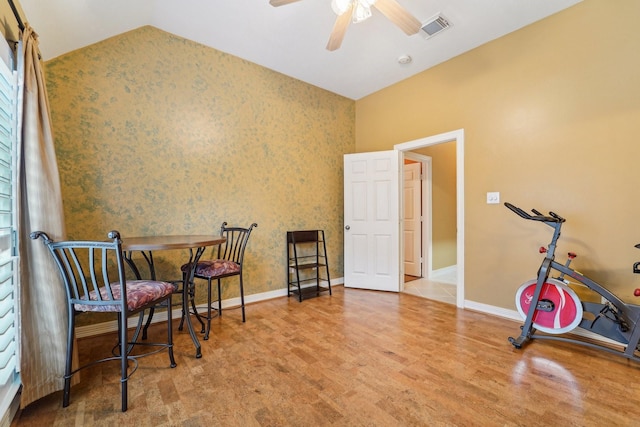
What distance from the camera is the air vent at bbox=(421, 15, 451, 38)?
8.74 ft

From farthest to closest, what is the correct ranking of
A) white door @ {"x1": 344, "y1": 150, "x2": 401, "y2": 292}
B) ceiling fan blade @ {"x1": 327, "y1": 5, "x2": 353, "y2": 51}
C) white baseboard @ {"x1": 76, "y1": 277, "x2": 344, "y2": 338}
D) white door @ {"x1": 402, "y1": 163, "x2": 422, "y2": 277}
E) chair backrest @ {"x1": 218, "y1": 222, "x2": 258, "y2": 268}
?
white door @ {"x1": 402, "y1": 163, "x2": 422, "y2": 277} < white door @ {"x1": 344, "y1": 150, "x2": 401, "y2": 292} < chair backrest @ {"x1": 218, "y1": 222, "x2": 258, "y2": 268} < white baseboard @ {"x1": 76, "y1": 277, "x2": 344, "y2": 338} < ceiling fan blade @ {"x1": 327, "y1": 5, "x2": 353, "y2": 51}

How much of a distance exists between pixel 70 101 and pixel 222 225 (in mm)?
1682

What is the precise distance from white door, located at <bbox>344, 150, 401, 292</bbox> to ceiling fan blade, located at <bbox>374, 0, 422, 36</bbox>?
1.87 meters

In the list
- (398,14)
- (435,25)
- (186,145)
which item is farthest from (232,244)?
(435,25)

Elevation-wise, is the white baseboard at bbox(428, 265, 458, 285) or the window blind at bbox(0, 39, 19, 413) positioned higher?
the window blind at bbox(0, 39, 19, 413)

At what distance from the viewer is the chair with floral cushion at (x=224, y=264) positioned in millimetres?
2502

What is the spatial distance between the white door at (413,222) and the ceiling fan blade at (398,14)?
297 centimetres

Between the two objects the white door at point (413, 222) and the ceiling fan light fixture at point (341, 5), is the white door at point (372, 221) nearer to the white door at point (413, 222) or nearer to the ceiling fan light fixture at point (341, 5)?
the white door at point (413, 222)

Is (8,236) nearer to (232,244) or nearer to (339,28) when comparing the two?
(232,244)

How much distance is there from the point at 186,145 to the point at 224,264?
1359 millimetres

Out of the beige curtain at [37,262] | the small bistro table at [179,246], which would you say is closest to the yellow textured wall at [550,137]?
the small bistro table at [179,246]

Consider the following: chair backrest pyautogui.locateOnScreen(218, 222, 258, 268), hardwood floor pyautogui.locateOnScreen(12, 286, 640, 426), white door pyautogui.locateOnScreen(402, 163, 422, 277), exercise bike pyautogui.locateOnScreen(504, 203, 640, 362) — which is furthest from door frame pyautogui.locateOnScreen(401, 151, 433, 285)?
chair backrest pyautogui.locateOnScreen(218, 222, 258, 268)

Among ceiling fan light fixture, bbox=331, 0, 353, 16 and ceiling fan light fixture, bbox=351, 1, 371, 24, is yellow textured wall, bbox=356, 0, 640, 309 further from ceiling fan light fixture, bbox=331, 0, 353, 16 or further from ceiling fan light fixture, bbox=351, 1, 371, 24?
ceiling fan light fixture, bbox=331, 0, 353, 16

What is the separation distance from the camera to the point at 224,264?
262cm
